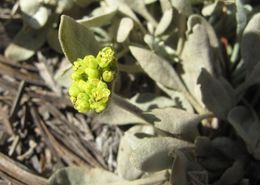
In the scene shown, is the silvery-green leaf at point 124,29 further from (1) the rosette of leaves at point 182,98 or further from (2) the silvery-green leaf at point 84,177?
(2) the silvery-green leaf at point 84,177

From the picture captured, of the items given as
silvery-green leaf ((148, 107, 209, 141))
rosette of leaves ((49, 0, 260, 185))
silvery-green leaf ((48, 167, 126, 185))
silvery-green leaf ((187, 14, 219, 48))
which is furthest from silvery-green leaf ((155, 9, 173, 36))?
silvery-green leaf ((48, 167, 126, 185))

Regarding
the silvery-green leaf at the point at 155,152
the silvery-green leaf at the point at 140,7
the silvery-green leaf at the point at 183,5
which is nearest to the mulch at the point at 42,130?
the silvery-green leaf at the point at 155,152

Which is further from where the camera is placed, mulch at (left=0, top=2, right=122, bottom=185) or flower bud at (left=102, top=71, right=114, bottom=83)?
mulch at (left=0, top=2, right=122, bottom=185)

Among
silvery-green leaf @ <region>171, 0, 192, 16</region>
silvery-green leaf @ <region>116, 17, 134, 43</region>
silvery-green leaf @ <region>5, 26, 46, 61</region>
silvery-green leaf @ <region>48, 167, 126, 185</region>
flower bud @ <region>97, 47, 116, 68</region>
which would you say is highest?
flower bud @ <region>97, 47, 116, 68</region>

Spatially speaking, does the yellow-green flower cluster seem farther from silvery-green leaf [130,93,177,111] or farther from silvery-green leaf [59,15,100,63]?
silvery-green leaf [130,93,177,111]

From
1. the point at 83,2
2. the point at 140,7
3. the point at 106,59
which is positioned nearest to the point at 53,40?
→ the point at 83,2

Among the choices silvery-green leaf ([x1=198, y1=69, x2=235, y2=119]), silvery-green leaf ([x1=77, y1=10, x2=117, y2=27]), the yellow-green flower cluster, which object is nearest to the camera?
the yellow-green flower cluster

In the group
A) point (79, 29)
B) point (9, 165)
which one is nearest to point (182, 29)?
point (79, 29)
